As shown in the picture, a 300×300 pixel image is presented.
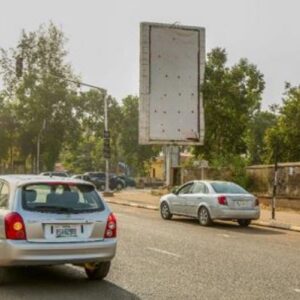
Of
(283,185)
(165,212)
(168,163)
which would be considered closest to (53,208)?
(165,212)

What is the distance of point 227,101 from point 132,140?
2323 inches

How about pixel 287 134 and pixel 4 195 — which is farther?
pixel 287 134

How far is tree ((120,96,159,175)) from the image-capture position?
9769 cm

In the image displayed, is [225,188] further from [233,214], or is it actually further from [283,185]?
[283,185]

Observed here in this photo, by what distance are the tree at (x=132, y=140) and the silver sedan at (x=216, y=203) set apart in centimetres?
7571

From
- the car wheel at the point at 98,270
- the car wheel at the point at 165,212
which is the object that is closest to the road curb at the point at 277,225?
the car wheel at the point at 165,212

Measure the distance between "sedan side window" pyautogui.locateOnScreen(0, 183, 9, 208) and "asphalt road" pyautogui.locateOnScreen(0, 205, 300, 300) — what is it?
106cm

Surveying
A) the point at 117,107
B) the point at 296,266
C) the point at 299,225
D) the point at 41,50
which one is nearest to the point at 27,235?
the point at 296,266

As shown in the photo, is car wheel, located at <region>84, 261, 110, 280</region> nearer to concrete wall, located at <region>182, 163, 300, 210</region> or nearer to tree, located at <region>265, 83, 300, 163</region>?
concrete wall, located at <region>182, 163, 300, 210</region>

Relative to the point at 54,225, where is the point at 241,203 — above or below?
below

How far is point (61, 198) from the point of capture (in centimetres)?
874

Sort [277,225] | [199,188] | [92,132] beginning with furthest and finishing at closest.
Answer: [92,132], [199,188], [277,225]

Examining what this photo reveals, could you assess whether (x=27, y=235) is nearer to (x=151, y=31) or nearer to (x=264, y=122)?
(x=151, y=31)

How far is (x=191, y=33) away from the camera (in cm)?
4394
